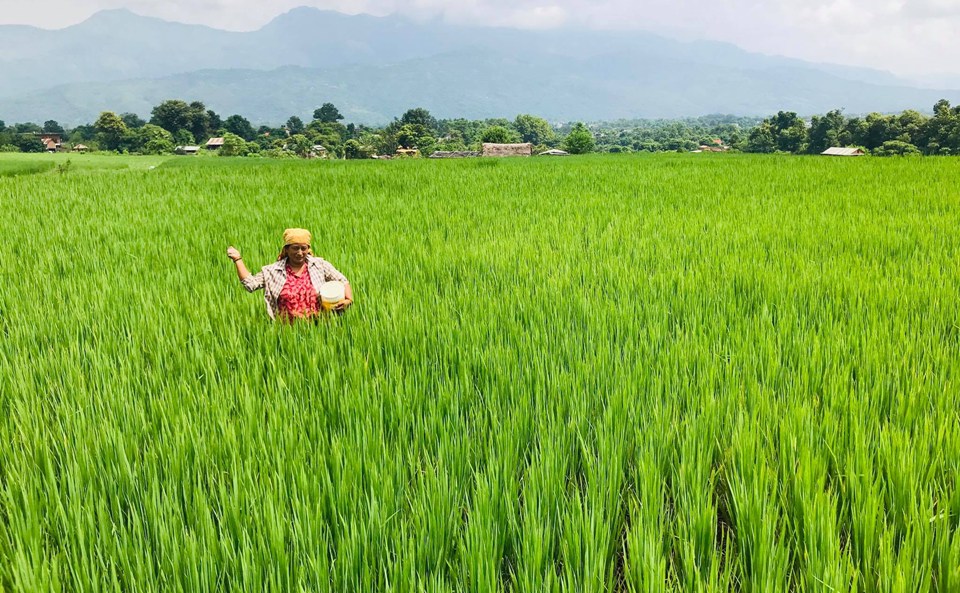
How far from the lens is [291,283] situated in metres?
2.53

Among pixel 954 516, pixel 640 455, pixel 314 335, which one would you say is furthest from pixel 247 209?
pixel 954 516

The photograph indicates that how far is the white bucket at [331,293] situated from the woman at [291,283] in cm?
4

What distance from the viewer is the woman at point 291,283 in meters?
2.49

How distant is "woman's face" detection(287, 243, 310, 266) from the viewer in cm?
245

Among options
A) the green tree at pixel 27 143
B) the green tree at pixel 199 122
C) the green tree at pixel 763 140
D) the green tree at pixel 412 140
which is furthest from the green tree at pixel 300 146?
the green tree at pixel 763 140

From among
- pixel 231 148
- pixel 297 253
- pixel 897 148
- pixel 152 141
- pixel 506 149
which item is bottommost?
pixel 297 253

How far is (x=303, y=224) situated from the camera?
5469 millimetres

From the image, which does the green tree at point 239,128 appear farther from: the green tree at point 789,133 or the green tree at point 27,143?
the green tree at point 789,133

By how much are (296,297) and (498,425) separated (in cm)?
146

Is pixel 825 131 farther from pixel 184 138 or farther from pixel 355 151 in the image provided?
pixel 184 138

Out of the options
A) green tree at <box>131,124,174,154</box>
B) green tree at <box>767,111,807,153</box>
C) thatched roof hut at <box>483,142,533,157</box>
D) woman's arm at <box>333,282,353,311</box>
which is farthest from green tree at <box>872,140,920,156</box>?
green tree at <box>131,124,174,154</box>

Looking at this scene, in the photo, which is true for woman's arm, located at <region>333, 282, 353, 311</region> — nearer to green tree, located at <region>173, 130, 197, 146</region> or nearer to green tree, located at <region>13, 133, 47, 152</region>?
green tree, located at <region>13, 133, 47, 152</region>

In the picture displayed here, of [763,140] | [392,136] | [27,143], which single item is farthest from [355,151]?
[763,140]

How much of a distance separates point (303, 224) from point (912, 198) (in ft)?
22.9
